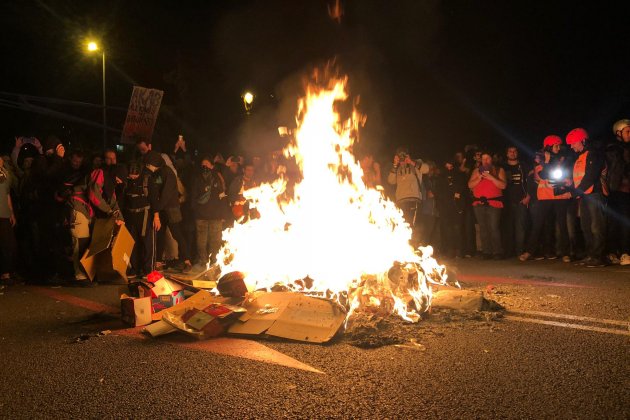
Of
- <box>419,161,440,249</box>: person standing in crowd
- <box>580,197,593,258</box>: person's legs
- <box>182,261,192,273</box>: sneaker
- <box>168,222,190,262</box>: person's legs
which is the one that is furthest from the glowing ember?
<box>580,197,593,258</box>: person's legs

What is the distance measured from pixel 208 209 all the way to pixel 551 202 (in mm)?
6542

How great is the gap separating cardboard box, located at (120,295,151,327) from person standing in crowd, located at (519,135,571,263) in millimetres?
7099

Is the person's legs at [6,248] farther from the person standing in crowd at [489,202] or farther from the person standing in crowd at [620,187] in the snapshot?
the person standing in crowd at [620,187]

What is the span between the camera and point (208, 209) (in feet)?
31.8

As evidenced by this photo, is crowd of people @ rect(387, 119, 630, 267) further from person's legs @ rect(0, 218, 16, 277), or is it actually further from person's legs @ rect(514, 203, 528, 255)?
person's legs @ rect(0, 218, 16, 277)

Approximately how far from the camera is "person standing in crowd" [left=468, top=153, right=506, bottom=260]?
995cm

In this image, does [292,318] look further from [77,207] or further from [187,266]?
[77,207]

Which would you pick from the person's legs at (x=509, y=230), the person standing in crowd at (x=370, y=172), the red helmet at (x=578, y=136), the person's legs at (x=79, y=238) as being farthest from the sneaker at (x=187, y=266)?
the red helmet at (x=578, y=136)

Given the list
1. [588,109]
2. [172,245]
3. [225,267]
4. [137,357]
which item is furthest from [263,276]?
[588,109]

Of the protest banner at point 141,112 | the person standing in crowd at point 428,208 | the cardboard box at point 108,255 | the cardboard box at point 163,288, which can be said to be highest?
the protest banner at point 141,112

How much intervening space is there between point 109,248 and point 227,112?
13.4 m

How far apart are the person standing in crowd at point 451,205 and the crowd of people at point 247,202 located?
0.02 metres

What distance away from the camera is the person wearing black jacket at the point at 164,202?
8.88 metres

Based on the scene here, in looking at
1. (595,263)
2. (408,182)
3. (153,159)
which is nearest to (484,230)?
(408,182)
